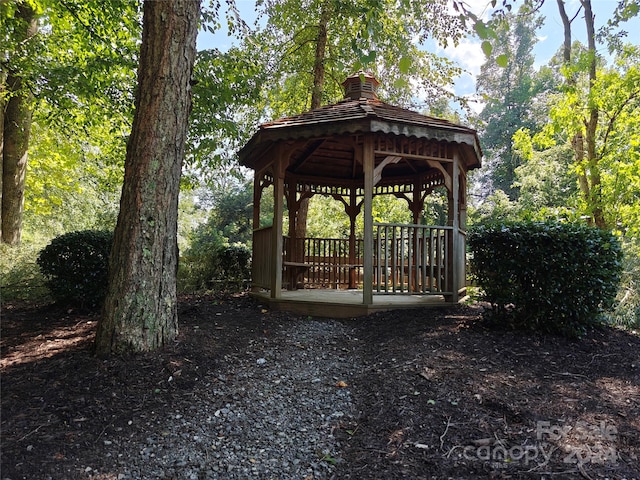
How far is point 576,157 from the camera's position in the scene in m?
8.84

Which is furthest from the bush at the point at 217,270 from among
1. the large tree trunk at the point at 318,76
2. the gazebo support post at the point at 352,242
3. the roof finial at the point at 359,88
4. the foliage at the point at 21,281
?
the roof finial at the point at 359,88

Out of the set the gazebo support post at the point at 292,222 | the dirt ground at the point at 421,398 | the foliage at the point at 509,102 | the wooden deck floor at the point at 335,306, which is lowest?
the dirt ground at the point at 421,398

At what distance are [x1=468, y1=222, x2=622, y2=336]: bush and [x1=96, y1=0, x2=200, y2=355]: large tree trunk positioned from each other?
3659mm

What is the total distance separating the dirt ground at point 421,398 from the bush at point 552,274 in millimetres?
249

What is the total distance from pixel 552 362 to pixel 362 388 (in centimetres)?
184

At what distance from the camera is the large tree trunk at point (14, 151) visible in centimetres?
959

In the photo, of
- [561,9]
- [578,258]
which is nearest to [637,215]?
[578,258]

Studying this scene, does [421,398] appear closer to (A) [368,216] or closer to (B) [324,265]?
(A) [368,216]

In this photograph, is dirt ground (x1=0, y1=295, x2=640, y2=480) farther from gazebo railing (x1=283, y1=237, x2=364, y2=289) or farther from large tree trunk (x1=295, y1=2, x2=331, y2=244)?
large tree trunk (x1=295, y1=2, x2=331, y2=244)

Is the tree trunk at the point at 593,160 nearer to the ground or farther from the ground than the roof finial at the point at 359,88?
nearer to the ground

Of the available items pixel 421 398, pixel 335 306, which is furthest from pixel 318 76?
pixel 421 398

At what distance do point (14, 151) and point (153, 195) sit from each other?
878 centimetres

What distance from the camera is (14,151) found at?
9.89m

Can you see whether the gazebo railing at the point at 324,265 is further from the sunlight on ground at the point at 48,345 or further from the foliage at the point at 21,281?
the foliage at the point at 21,281
